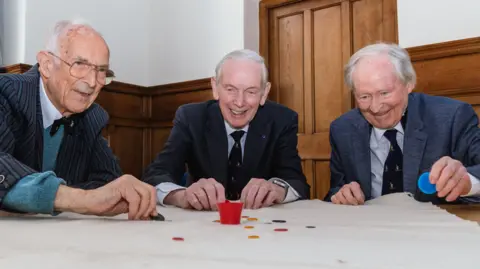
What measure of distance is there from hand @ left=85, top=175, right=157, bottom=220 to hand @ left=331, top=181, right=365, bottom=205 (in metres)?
0.91

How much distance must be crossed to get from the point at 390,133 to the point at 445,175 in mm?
592

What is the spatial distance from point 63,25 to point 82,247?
3.78 ft

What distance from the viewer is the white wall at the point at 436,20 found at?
342 centimetres

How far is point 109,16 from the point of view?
4.58 m

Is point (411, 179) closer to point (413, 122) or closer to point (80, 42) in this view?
point (413, 122)

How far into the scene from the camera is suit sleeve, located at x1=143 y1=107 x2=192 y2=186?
229 cm

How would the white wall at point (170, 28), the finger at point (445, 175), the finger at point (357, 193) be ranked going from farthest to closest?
the white wall at point (170, 28), the finger at point (357, 193), the finger at point (445, 175)

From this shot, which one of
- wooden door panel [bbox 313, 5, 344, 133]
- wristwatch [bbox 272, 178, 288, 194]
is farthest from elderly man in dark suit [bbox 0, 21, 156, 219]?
wooden door panel [bbox 313, 5, 344, 133]

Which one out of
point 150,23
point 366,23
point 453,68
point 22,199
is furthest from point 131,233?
point 150,23

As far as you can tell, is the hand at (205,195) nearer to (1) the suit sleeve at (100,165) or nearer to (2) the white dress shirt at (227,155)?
(2) the white dress shirt at (227,155)

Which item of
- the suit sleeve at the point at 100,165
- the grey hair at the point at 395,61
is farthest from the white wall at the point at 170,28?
the suit sleeve at the point at 100,165

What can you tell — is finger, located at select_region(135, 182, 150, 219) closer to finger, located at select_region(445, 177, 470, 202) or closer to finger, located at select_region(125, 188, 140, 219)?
finger, located at select_region(125, 188, 140, 219)

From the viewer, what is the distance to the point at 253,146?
237 cm

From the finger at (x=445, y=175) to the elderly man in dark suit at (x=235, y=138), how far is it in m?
0.69
